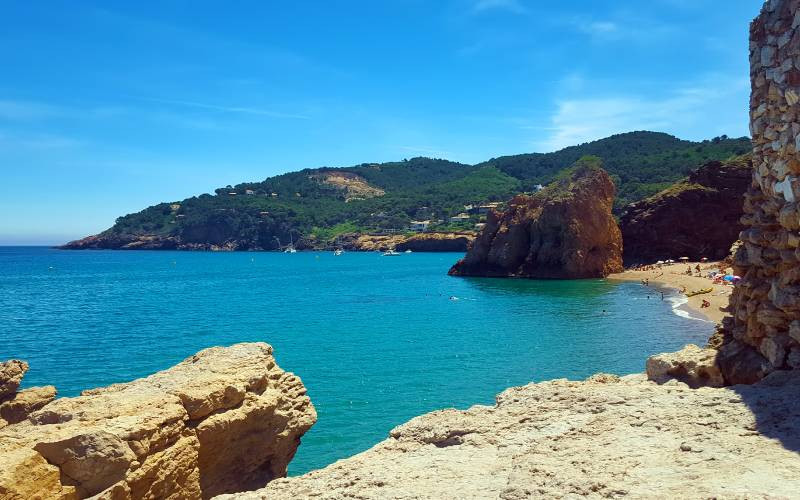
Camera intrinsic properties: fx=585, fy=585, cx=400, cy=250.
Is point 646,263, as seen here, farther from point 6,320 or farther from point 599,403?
point 599,403

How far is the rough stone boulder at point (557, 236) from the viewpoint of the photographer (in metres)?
68.3

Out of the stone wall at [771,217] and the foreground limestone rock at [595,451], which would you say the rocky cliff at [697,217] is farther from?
the foreground limestone rock at [595,451]

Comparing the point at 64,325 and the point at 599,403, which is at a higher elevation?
the point at 599,403

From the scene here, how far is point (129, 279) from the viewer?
8638 centimetres

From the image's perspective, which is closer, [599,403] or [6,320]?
[599,403]

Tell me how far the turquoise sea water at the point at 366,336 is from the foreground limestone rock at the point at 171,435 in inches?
220

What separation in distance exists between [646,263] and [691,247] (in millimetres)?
5702

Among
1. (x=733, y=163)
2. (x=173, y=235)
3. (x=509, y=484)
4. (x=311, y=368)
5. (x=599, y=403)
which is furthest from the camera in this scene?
(x=173, y=235)

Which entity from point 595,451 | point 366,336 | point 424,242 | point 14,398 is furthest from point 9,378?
point 424,242

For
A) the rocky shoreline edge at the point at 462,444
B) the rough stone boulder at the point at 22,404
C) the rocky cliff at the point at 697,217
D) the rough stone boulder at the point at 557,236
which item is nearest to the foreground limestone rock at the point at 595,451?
the rocky shoreline edge at the point at 462,444

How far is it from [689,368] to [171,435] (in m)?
8.01

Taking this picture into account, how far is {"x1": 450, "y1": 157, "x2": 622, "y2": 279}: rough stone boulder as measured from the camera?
224 ft

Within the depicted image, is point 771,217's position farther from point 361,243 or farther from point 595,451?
point 361,243

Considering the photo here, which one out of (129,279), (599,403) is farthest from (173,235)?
(599,403)
